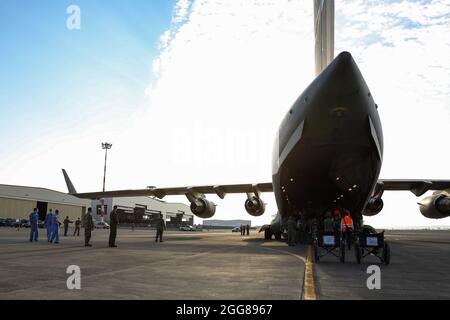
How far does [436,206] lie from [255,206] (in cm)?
1012

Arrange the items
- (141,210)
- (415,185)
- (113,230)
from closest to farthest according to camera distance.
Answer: (113,230) < (415,185) < (141,210)

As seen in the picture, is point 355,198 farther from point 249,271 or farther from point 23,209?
point 23,209

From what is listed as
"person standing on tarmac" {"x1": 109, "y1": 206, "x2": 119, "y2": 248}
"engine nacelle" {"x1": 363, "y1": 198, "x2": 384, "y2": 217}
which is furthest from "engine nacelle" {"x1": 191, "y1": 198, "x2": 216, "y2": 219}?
"engine nacelle" {"x1": 363, "y1": 198, "x2": 384, "y2": 217}

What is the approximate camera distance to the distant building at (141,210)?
256 feet

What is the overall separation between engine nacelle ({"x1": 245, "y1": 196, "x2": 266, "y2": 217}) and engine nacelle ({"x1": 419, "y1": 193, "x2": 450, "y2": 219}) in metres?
9.34

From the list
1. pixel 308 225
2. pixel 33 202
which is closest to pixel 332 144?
pixel 308 225

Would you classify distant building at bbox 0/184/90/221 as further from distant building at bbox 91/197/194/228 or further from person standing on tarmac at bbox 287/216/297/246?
person standing on tarmac at bbox 287/216/297/246

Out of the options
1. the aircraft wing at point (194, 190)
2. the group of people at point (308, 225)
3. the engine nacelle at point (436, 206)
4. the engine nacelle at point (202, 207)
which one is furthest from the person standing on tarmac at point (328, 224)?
the engine nacelle at point (202, 207)

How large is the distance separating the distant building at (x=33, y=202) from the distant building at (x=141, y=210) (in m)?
4.84

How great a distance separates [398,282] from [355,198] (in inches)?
394

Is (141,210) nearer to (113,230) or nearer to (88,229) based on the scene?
(88,229)

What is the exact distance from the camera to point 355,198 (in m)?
15.9

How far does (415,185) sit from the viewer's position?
2300 centimetres
